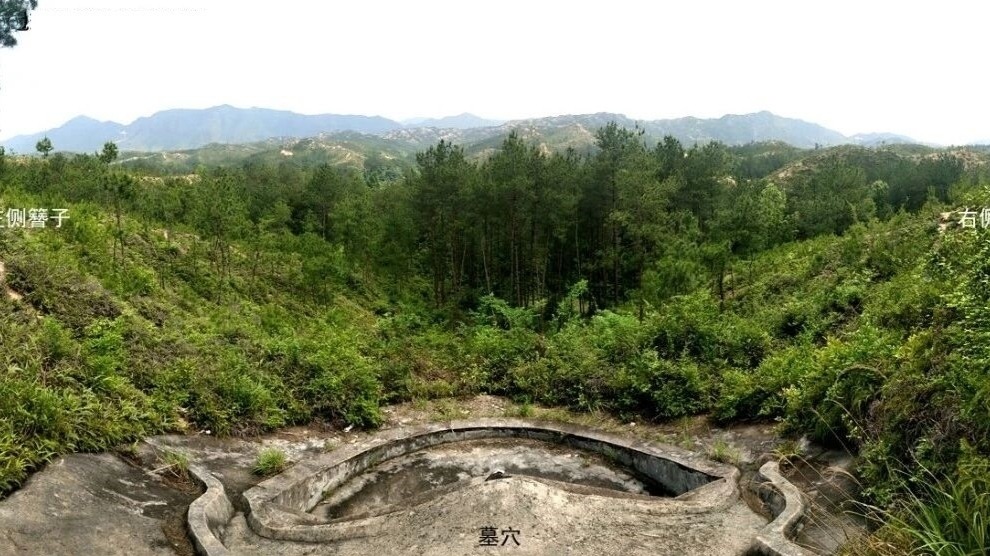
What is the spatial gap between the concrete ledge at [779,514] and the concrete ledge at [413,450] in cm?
39

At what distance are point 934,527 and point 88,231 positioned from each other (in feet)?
59.7

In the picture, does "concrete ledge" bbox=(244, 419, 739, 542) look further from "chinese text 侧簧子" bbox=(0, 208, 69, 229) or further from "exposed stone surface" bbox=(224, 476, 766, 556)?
"chinese text 侧簧子" bbox=(0, 208, 69, 229)

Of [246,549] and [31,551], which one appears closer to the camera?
[31,551]

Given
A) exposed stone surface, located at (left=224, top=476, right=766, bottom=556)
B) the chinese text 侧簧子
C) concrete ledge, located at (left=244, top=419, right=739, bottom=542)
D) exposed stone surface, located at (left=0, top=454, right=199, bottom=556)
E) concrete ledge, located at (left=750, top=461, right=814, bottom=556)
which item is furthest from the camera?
the chinese text 侧簧子

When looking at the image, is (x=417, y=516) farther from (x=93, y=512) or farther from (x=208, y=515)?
(x=93, y=512)

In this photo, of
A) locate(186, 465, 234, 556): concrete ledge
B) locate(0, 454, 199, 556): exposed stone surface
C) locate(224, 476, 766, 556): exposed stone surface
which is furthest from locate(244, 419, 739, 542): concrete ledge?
locate(0, 454, 199, 556): exposed stone surface

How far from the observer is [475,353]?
13195 millimetres

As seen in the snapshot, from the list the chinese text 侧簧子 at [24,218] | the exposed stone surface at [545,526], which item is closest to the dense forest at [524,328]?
the chinese text 侧簧子 at [24,218]

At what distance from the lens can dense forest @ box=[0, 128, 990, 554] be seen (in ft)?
18.3

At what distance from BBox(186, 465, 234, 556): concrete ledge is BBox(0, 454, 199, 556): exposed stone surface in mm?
135

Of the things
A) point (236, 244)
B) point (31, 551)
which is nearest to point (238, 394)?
point (31, 551)

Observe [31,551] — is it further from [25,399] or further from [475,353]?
[475,353]

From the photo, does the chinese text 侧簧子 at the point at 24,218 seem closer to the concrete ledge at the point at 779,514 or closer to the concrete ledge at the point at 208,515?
the concrete ledge at the point at 208,515

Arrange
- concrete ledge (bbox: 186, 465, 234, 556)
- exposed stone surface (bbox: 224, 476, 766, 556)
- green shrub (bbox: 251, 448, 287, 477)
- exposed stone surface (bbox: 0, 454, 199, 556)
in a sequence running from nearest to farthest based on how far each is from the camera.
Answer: exposed stone surface (bbox: 0, 454, 199, 556) < exposed stone surface (bbox: 224, 476, 766, 556) < concrete ledge (bbox: 186, 465, 234, 556) < green shrub (bbox: 251, 448, 287, 477)
